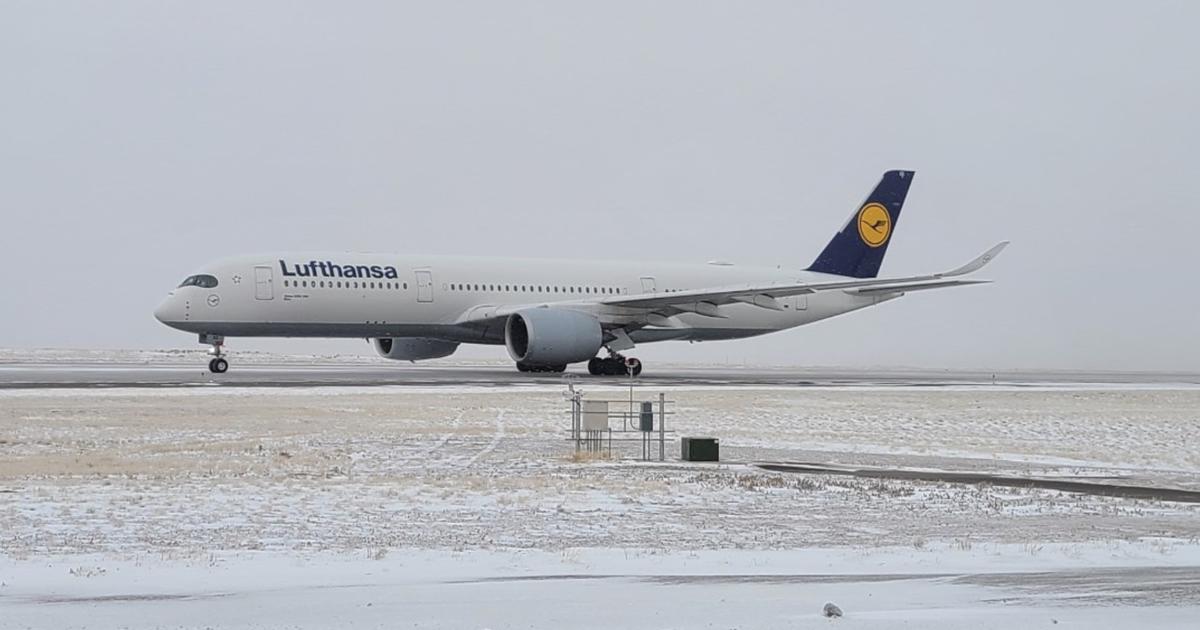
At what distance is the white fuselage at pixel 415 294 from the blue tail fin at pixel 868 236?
3949mm

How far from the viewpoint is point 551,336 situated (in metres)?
43.5

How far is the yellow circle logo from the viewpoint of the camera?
186ft

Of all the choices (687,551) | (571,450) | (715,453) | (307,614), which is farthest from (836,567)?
(571,450)

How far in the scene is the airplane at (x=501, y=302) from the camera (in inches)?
1674

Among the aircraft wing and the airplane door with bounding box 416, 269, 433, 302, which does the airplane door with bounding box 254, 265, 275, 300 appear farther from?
the aircraft wing

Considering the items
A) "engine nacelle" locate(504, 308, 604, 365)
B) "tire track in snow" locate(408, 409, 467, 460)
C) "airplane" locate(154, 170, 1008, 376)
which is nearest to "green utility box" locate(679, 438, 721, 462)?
"tire track in snow" locate(408, 409, 467, 460)

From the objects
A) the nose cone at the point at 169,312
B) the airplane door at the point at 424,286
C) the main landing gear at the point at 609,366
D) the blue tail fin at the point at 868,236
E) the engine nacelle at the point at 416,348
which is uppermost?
the blue tail fin at the point at 868,236

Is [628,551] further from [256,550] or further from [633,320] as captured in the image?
[633,320]

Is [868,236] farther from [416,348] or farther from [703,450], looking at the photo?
[703,450]

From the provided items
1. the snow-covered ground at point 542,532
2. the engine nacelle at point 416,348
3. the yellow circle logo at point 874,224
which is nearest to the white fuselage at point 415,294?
the engine nacelle at point 416,348

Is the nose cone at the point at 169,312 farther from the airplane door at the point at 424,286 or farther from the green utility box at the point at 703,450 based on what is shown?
the green utility box at the point at 703,450

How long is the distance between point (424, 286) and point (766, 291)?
10.6 metres

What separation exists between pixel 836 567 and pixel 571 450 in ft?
35.6

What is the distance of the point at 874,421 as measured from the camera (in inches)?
1148
